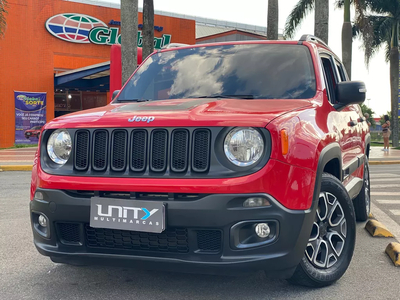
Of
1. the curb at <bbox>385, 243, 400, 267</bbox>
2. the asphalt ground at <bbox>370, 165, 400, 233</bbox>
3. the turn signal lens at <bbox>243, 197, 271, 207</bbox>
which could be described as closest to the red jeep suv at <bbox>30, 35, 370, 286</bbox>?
the turn signal lens at <bbox>243, 197, 271, 207</bbox>

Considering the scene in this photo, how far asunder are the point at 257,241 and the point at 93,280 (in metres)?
1.39

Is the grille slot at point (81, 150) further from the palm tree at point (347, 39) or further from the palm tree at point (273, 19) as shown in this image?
the palm tree at point (347, 39)

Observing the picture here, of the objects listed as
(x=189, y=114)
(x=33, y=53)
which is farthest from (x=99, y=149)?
(x=33, y=53)

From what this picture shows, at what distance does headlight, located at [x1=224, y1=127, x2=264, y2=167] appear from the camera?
3.13 metres

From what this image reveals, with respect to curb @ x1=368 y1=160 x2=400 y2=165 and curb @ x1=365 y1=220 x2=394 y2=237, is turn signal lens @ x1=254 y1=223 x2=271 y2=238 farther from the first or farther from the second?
curb @ x1=368 y1=160 x2=400 y2=165

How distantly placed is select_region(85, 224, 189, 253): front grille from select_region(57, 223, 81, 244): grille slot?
79mm

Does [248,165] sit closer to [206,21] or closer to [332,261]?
[332,261]

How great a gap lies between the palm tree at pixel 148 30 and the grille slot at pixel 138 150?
1219cm

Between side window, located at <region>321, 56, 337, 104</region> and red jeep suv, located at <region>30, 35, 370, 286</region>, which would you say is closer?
red jeep suv, located at <region>30, 35, 370, 286</region>

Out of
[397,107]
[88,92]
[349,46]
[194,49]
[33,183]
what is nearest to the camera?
[33,183]

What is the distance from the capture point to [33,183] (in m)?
3.64

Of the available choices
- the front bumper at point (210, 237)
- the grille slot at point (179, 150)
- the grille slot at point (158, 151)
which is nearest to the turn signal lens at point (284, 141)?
the front bumper at point (210, 237)

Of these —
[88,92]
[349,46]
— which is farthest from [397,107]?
[88,92]

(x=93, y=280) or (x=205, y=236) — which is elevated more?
(x=205, y=236)
